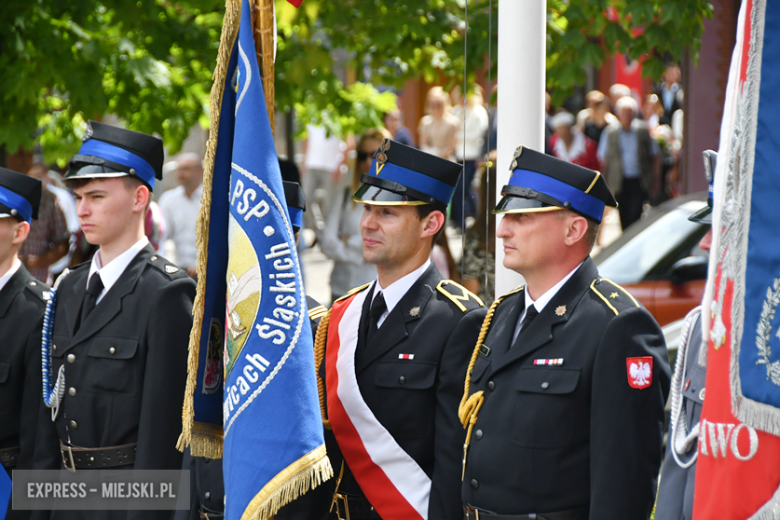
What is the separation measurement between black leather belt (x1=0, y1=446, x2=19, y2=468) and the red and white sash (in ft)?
4.36

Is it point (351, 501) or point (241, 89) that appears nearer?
point (241, 89)

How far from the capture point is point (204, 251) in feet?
9.67

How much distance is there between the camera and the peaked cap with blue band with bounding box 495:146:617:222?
2961mm

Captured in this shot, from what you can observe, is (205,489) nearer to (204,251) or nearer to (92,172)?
(204,251)

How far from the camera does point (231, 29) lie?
295 centimetres

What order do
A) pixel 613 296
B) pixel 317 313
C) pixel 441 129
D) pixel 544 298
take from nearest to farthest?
pixel 613 296 < pixel 544 298 < pixel 317 313 < pixel 441 129

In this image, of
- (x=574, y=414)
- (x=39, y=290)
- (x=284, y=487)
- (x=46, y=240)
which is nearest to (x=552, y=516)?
(x=574, y=414)

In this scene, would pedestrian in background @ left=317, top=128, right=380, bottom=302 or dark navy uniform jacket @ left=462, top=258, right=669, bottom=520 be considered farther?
pedestrian in background @ left=317, top=128, right=380, bottom=302

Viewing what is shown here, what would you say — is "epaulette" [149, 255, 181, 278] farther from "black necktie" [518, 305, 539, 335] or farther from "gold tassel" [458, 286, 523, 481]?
"black necktie" [518, 305, 539, 335]

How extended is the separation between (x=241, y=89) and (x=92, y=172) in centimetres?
91

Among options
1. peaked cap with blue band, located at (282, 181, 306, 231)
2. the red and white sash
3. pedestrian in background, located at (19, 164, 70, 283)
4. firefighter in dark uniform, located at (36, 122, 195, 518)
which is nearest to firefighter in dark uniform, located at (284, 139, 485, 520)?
the red and white sash

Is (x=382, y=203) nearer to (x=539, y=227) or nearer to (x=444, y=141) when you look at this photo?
(x=539, y=227)

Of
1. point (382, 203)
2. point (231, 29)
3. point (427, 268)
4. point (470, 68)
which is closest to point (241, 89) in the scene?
point (231, 29)

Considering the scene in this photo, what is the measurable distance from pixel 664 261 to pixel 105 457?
3.92m
